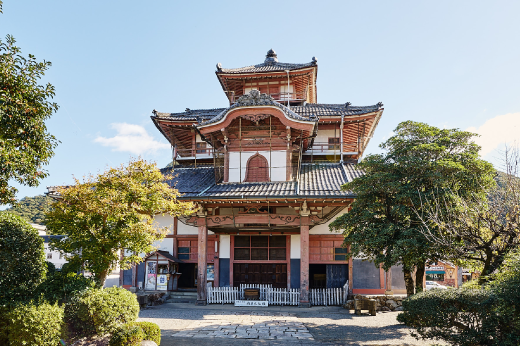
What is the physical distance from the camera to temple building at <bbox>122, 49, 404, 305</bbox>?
661 inches

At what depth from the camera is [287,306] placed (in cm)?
1670

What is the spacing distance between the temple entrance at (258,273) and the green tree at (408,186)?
6.86 meters

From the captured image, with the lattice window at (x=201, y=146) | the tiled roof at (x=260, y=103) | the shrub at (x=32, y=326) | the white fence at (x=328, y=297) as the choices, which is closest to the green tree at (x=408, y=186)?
the white fence at (x=328, y=297)

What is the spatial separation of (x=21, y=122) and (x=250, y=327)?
912 cm

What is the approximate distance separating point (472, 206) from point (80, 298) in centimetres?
1066

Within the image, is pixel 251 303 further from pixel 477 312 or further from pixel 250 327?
pixel 477 312

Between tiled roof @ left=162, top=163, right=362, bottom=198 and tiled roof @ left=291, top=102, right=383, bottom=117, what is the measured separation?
10.2ft

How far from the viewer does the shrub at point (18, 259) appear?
7719 mm

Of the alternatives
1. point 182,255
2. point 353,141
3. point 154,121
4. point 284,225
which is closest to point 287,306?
point 284,225

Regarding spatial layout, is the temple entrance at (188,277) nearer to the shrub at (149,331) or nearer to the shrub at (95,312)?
the shrub at (149,331)

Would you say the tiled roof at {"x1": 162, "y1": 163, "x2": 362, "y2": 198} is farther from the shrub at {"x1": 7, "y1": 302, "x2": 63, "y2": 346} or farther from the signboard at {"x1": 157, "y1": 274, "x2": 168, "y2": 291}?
the shrub at {"x1": 7, "y1": 302, "x2": 63, "y2": 346}

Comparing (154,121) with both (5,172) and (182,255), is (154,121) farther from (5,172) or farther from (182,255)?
(5,172)

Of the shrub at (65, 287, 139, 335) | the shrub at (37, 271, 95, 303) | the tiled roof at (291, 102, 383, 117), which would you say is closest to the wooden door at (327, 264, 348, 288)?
the tiled roof at (291, 102, 383, 117)

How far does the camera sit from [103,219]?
383 inches
